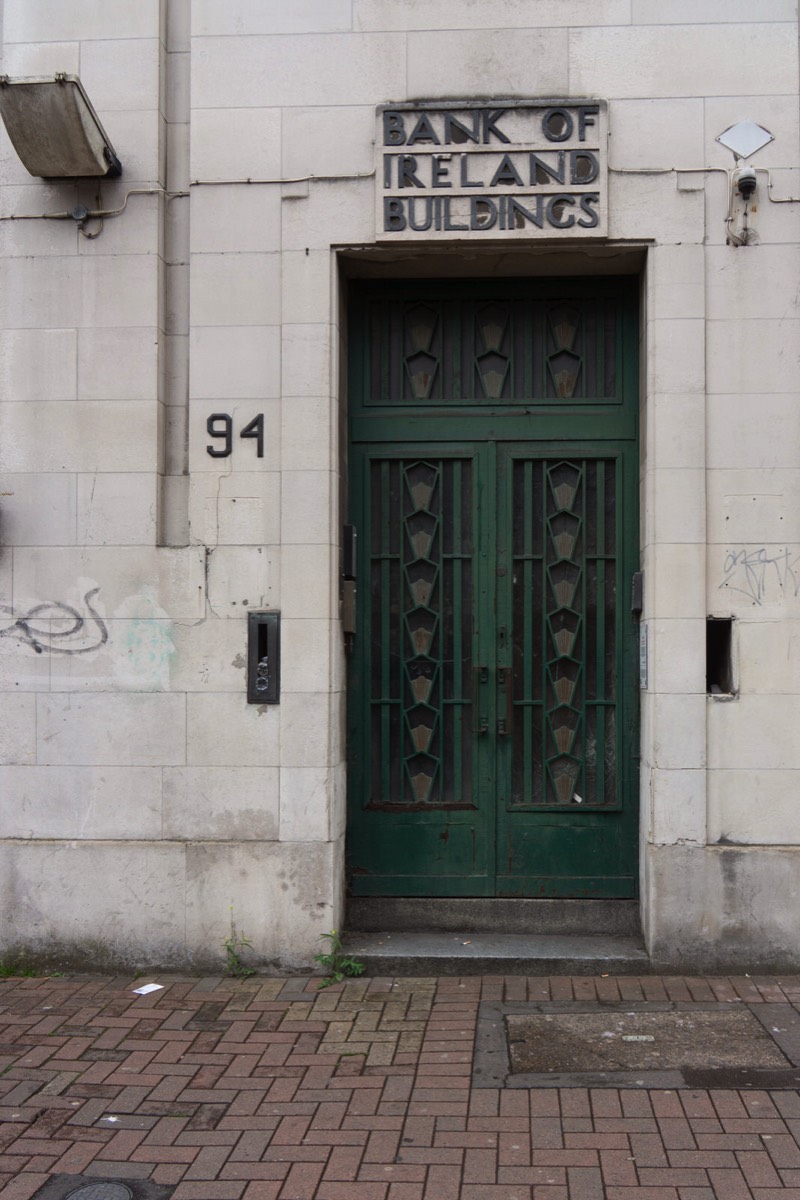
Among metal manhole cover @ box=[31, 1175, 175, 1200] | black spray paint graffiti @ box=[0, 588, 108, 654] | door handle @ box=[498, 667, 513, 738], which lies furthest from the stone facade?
metal manhole cover @ box=[31, 1175, 175, 1200]

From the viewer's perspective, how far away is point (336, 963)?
5887 mm

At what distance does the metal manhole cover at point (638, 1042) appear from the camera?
4.74 meters

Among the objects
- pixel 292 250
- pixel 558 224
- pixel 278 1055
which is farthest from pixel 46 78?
pixel 278 1055

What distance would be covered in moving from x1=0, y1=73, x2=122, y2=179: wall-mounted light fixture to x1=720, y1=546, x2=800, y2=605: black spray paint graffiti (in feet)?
13.6

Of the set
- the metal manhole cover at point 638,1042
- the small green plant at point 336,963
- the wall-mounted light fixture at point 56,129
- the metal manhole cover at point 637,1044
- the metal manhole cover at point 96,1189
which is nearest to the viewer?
the metal manhole cover at point 96,1189

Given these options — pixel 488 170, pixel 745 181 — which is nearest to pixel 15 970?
pixel 488 170

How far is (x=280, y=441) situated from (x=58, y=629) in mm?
1662

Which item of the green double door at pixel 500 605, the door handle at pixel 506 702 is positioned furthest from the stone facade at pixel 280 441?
the door handle at pixel 506 702

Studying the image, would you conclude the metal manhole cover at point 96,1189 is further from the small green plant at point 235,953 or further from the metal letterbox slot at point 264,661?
the metal letterbox slot at point 264,661

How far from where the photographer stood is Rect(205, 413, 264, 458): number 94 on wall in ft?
20.0

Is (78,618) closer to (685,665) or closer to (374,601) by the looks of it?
(374,601)

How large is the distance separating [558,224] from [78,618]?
11.4ft

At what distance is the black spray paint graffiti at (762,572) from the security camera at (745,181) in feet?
6.35

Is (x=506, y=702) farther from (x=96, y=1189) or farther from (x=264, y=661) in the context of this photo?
(x=96, y=1189)
